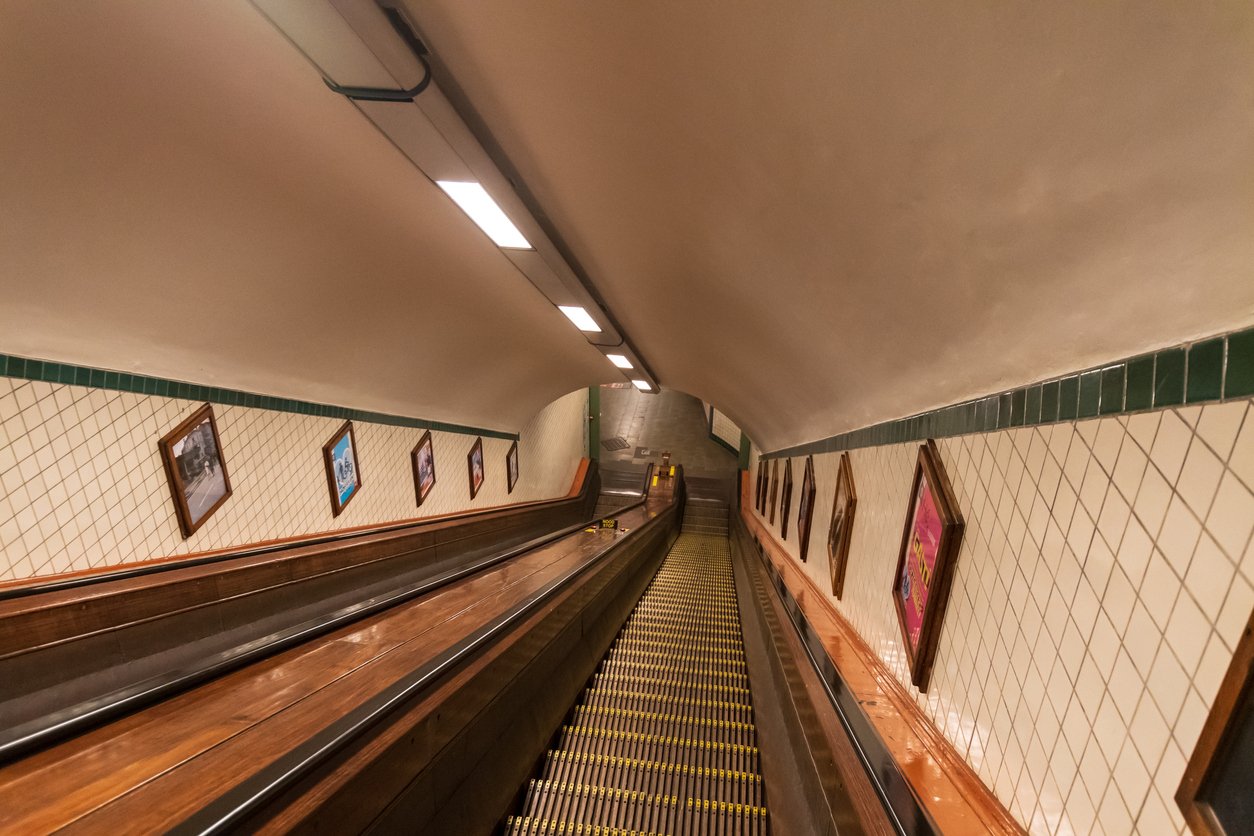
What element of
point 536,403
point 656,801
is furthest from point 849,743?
point 536,403

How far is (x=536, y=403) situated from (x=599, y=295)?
6048 mm

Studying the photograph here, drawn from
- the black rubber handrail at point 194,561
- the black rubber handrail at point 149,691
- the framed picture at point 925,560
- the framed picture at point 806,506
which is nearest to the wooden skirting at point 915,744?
the framed picture at point 925,560

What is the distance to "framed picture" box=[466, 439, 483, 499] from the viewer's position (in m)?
8.92

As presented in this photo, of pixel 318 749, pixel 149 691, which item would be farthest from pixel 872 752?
pixel 149 691

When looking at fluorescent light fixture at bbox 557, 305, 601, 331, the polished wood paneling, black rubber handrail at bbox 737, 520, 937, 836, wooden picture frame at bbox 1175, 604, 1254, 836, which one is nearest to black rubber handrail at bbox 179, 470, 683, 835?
the polished wood paneling

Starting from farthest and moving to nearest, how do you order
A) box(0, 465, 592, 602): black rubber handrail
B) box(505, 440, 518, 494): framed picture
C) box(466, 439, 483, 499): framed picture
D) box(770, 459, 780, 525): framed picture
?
box(505, 440, 518, 494): framed picture → box(466, 439, 483, 499): framed picture → box(770, 459, 780, 525): framed picture → box(0, 465, 592, 602): black rubber handrail

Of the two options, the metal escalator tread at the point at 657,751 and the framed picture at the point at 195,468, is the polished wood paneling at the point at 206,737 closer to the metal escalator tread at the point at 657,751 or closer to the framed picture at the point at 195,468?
the metal escalator tread at the point at 657,751

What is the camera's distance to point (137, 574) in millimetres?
3291

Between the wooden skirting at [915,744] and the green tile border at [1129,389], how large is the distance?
3.66 feet

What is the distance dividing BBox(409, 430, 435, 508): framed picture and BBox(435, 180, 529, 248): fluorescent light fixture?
4404mm

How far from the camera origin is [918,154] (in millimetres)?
1428

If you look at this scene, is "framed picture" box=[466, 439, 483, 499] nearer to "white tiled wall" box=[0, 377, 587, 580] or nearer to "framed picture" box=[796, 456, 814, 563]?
"white tiled wall" box=[0, 377, 587, 580]

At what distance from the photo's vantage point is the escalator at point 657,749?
2.60m

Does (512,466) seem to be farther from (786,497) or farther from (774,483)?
(786,497)
